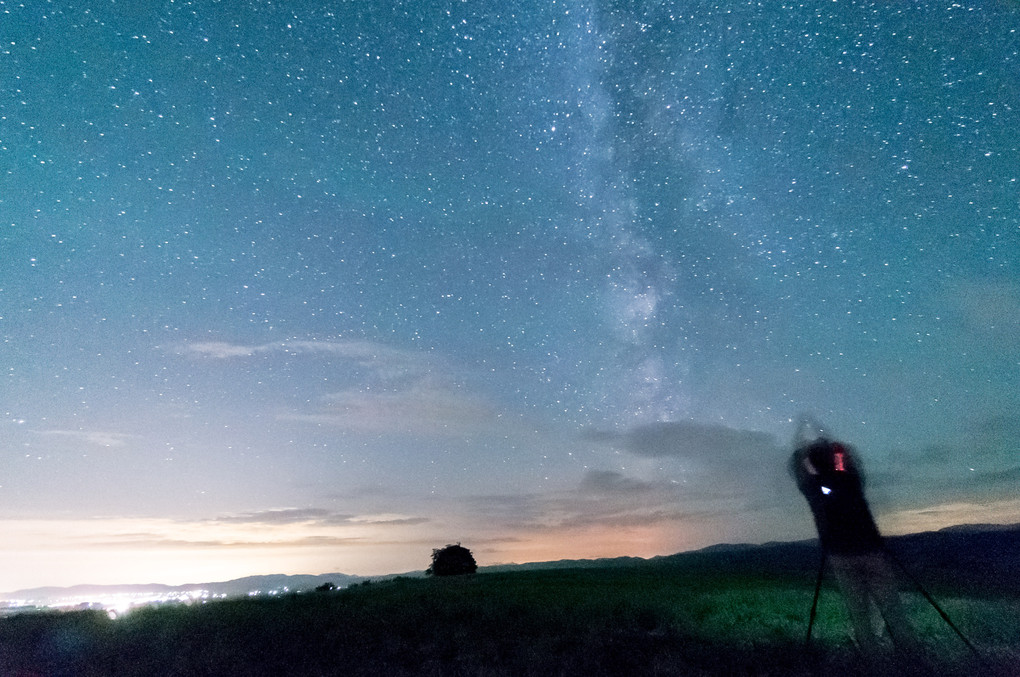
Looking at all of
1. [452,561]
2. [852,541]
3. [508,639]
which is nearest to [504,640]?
[508,639]

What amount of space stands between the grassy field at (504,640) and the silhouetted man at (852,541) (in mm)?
823

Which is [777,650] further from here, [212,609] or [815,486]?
[212,609]

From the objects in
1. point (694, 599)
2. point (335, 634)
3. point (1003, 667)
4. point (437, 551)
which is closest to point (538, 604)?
point (694, 599)

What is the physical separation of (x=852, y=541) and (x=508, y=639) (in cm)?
925

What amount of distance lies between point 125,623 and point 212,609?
4.72 m

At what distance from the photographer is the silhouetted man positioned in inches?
527

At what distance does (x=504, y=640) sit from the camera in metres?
15.5

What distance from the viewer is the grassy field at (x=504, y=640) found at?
13.0 metres

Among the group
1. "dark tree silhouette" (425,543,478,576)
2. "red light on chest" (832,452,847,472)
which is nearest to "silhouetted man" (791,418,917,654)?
"red light on chest" (832,452,847,472)

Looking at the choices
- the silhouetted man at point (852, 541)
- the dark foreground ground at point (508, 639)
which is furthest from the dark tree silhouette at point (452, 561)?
the silhouetted man at point (852, 541)

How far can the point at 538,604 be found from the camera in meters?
23.0

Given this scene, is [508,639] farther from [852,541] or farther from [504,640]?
[852,541]

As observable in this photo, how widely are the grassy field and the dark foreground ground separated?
5cm

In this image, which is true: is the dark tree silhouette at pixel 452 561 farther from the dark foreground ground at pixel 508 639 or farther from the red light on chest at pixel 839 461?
the red light on chest at pixel 839 461
